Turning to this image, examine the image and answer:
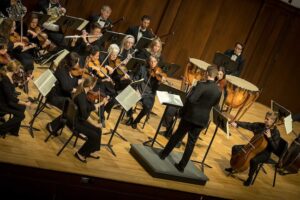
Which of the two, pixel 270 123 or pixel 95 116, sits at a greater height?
pixel 270 123

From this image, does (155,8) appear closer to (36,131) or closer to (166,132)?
(166,132)

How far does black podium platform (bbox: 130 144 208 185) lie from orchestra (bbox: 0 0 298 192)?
13 centimetres

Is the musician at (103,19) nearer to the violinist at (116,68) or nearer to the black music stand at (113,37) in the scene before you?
the black music stand at (113,37)

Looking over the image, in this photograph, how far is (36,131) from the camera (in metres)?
6.93

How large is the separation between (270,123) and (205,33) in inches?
199

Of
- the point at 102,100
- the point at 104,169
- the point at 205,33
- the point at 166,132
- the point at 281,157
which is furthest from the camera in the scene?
the point at 205,33

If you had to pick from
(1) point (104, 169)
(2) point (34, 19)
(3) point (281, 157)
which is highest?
(2) point (34, 19)

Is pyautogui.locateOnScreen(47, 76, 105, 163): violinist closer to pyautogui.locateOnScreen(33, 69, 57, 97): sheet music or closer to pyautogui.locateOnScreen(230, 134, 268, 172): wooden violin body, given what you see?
pyautogui.locateOnScreen(33, 69, 57, 97): sheet music

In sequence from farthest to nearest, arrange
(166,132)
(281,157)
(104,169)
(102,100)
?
1. (166,132)
2. (281,157)
3. (102,100)
4. (104,169)

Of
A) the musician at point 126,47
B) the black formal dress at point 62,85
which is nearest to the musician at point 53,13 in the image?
the musician at point 126,47

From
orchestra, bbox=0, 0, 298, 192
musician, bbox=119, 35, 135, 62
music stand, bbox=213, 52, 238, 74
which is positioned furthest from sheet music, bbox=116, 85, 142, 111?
music stand, bbox=213, 52, 238, 74

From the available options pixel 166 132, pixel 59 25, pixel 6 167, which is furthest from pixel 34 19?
pixel 6 167

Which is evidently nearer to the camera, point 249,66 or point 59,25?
point 59,25

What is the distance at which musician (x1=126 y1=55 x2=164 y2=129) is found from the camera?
8.20 m
